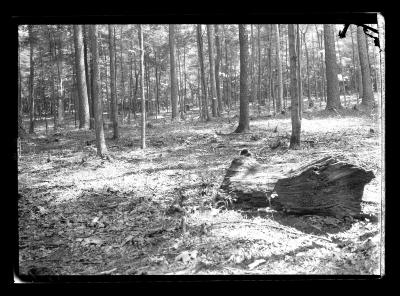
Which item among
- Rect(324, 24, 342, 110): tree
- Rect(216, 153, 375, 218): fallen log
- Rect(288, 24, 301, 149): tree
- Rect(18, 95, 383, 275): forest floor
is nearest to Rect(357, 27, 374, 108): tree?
Rect(324, 24, 342, 110): tree

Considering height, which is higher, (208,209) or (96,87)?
(96,87)

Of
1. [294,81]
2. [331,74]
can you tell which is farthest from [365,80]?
[294,81]

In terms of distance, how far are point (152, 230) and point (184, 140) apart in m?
7.63

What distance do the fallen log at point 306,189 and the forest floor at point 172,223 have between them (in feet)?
0.57

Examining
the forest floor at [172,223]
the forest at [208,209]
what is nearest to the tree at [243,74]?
the forest at [208,209]

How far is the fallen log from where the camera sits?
5527 millimetres

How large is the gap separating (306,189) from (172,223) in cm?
228

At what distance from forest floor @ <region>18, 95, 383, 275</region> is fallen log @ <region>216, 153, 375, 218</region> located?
173mm

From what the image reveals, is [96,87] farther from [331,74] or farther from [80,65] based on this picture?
[331,74]

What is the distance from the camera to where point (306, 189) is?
5.68 metres

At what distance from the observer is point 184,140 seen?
43.2 ft

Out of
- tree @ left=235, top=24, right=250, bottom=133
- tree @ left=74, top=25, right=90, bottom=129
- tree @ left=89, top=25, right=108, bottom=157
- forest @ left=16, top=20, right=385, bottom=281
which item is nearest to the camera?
forest @ left=16, top=20, right=385, bottom=281

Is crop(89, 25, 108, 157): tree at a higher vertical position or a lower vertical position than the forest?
higher

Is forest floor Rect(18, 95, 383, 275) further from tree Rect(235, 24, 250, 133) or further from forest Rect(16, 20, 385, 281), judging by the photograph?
tree Rect(235, 24, 250, 133)
